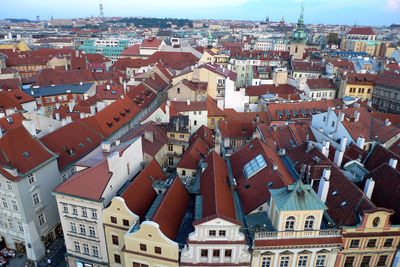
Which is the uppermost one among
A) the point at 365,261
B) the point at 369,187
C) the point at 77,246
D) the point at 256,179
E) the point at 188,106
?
the point at 369,187

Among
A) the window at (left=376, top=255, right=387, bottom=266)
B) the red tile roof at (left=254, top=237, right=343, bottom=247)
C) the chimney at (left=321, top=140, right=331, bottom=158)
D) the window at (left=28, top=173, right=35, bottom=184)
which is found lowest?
the window at (left=376, top=255, right=387, bottom=266)

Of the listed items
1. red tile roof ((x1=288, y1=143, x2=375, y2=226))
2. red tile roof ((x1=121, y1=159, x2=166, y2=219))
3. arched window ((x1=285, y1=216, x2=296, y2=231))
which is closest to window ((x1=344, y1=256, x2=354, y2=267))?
red tile roof ((x1=288, y1=143, x2=375, y2=226))

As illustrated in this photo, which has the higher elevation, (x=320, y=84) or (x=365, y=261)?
(x=320, y=84)

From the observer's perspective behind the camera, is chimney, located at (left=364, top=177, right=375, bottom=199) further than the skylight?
No

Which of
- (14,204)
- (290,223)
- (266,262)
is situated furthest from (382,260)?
(14,204)

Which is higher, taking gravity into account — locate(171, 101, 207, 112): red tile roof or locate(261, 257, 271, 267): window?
locate(171, 101, 207, 112): red tile roof

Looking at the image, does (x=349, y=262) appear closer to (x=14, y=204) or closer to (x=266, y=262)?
(x=266, y=262)

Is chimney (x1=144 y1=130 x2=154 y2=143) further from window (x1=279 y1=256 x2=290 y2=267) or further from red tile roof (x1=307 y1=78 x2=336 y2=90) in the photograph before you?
red tile roof (x1=307 y1=78 x2=336 y2=90)

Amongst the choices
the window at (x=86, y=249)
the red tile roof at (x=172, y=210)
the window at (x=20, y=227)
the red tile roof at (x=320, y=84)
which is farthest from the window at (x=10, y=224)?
the red tile roof at (x=320, y=84)
